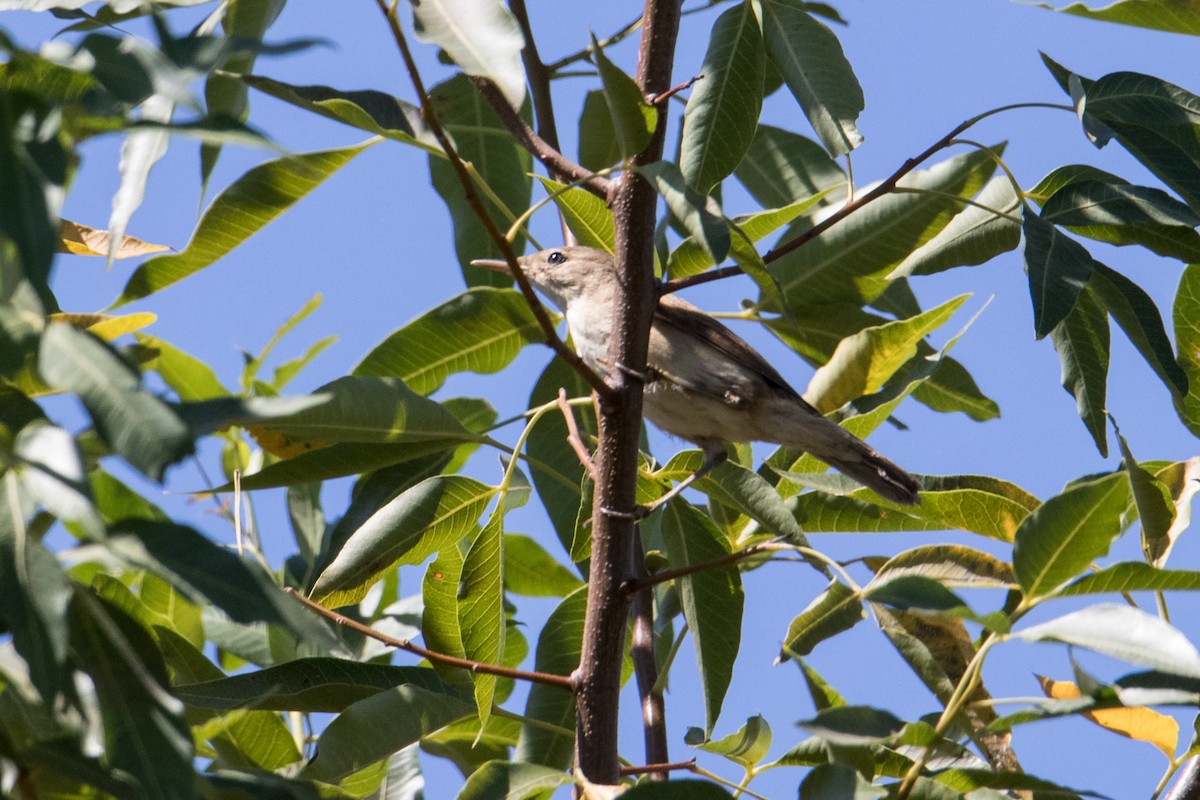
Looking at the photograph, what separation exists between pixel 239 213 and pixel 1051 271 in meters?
1.73

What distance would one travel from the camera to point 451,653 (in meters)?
2.88

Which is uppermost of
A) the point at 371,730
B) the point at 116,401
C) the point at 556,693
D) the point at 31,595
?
the point at 116,401

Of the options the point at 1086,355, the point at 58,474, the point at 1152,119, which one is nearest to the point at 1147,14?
the point at 1152,119

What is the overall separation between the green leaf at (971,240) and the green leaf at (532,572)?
4.24 ft

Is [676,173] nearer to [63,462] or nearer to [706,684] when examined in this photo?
[63,462]

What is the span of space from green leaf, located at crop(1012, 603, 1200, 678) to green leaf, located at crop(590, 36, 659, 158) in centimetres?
101

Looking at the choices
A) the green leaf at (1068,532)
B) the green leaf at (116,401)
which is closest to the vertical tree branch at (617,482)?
the green leaf at (1068,532)

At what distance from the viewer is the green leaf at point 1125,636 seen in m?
1.73

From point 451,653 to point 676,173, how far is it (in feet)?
4.65

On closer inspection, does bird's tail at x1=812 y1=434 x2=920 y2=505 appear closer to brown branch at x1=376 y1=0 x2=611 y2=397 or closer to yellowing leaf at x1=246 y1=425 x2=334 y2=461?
yellowing leaf at x1=246 y1=425 x2=334 y2=461

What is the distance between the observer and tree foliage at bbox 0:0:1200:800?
1.51 metres

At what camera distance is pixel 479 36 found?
1.91 meters

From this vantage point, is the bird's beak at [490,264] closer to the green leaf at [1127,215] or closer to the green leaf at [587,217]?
the green leaf at [587,217]

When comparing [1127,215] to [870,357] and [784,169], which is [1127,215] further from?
[784,169]
